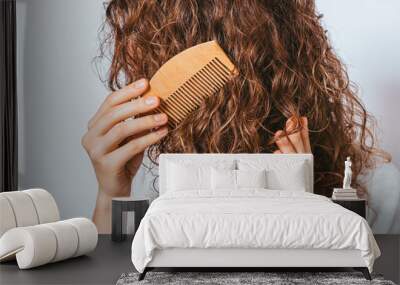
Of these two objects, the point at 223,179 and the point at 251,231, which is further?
the point at 223,179

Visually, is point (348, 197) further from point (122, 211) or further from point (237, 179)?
point (122, 211)

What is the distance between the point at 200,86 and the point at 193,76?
0.11 metres

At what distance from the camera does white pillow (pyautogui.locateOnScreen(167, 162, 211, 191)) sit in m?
6.00

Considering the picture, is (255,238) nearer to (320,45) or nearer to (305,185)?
(305,185)

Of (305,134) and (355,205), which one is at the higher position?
(305,134)

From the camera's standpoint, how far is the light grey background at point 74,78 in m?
6.57

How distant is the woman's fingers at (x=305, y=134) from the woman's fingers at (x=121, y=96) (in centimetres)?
147

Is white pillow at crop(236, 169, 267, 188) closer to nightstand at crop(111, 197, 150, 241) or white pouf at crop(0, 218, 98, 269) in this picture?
nightstand at crop(111, 197, 150, 241)

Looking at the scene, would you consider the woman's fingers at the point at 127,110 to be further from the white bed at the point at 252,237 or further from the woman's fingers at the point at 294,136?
the white bed at the point at 252,237

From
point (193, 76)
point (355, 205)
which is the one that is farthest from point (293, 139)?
point (193, 76)

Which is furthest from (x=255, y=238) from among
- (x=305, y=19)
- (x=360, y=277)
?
(x=305, y=19)

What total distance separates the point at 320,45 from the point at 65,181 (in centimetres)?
273

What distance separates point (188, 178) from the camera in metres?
6.03

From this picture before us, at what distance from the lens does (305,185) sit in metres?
6.16
